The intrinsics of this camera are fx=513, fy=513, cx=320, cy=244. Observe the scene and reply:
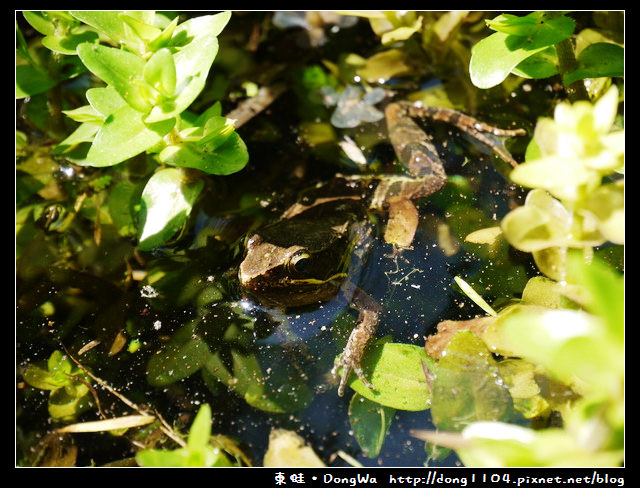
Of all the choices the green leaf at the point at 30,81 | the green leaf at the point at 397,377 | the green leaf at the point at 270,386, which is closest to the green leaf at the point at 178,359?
the green leaf at the point at 270,386

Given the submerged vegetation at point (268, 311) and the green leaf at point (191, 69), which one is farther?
the green leaf at point (191, 69)

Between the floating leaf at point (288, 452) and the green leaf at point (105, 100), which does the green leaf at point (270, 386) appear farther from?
the green leaf at point (105, 100)

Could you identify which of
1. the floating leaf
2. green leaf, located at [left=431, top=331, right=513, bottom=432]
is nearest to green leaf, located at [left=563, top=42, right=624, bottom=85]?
green leaf, located at [left=431, top=331, right=513, bottom=432]

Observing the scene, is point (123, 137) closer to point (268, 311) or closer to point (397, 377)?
point (268, 311)

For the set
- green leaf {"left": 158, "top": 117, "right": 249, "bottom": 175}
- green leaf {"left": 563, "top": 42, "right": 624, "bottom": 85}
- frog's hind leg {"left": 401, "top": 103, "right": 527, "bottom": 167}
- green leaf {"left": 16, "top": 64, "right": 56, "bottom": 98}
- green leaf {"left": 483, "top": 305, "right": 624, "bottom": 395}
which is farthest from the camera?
frog's hind leg {"left": 401, "top": 103, "right": 527, "bottom": 167}

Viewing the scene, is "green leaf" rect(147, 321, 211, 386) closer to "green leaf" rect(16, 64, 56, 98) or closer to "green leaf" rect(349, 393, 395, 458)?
"green leaf" rect(349, 393, 395, 458)

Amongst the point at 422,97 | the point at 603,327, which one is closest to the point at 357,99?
the point at 422,97

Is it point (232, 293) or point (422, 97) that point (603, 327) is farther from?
point (422, 97)
